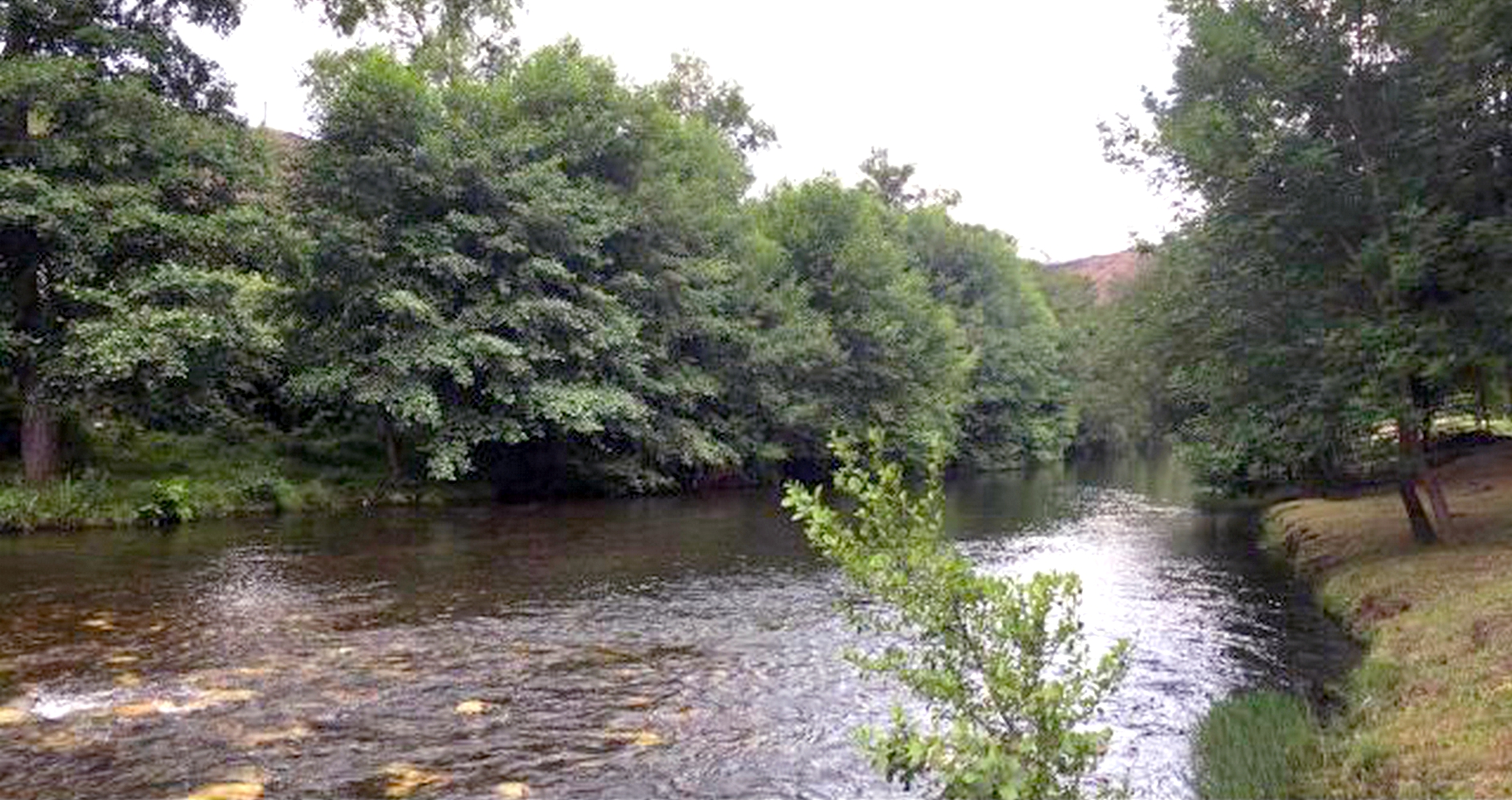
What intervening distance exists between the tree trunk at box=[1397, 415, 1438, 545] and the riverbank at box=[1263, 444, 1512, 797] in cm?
33

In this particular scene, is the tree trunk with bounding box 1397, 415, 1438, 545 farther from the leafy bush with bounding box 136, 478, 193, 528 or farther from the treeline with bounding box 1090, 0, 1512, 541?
the leafy bush with bounding box 136, 478, 193, 528

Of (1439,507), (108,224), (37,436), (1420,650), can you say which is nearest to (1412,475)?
(1439,507)

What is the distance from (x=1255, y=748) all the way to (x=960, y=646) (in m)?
4.34

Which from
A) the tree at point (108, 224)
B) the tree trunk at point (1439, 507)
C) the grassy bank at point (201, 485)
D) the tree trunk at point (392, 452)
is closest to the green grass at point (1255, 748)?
the tree trunk at point (1439, 507)

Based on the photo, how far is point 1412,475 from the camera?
19.6 metres

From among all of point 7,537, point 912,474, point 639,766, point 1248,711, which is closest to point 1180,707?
point 1248,711

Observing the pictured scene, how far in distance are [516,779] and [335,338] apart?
28464 mm

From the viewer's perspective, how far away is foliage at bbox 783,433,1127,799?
6.37 metres

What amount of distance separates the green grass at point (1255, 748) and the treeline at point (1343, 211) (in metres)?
8.20

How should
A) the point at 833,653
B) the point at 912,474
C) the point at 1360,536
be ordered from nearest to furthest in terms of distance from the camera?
the point at 833,653, the point at 1360,536, the point at 912,474

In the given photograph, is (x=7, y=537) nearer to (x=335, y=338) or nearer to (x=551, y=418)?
(x=335, y=338)

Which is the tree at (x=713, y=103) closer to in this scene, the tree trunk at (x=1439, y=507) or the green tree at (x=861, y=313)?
the green tree at (x=861, y=313)

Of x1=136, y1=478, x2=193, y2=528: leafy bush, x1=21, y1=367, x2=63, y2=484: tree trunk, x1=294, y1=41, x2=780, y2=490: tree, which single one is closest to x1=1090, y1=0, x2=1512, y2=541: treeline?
x1=294, y1=41, x2=780, y2=490: tree

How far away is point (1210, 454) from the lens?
103ft
